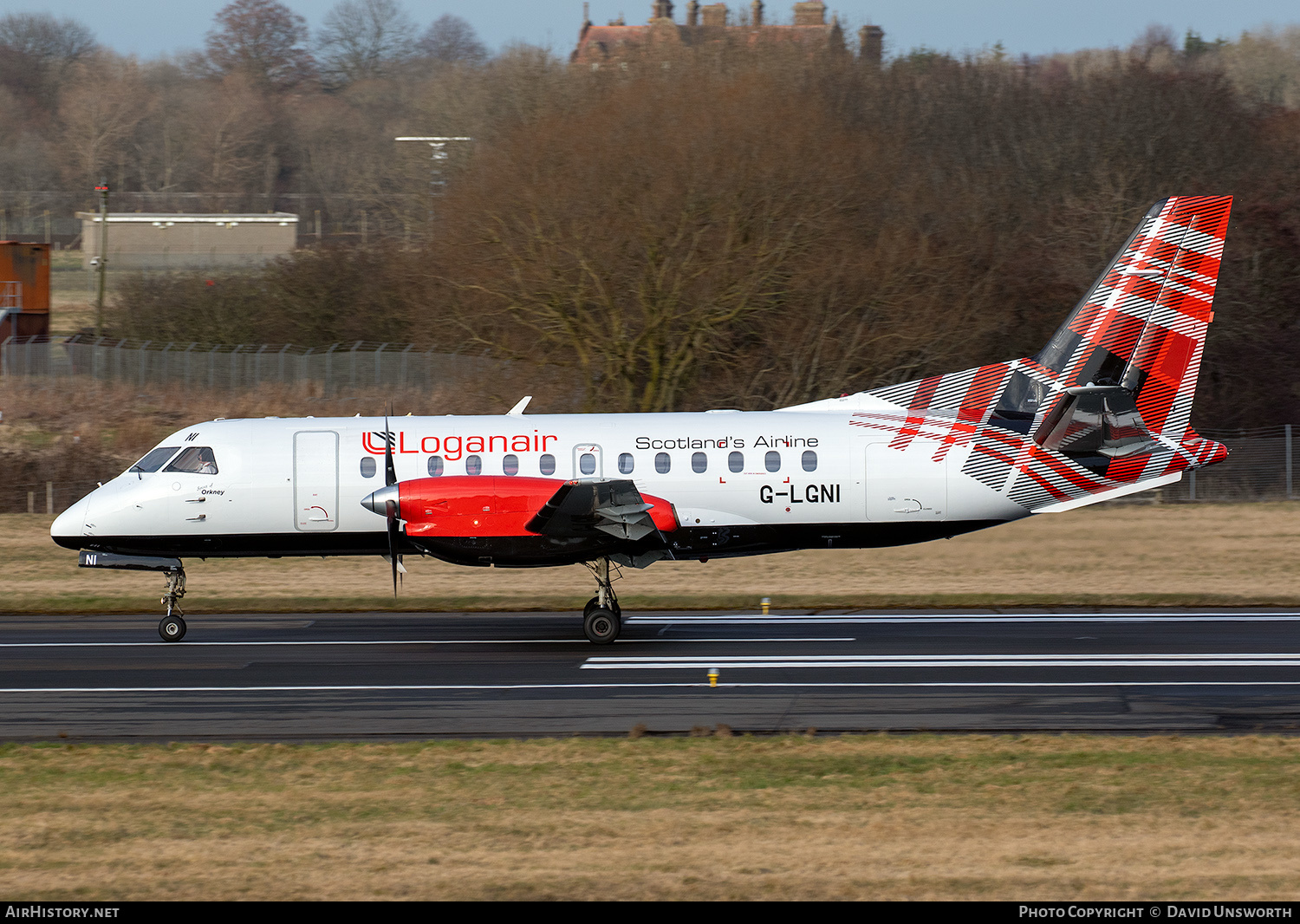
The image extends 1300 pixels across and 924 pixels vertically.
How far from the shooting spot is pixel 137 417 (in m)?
43.8

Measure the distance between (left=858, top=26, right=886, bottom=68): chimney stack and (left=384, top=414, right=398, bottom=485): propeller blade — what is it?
1546 inches

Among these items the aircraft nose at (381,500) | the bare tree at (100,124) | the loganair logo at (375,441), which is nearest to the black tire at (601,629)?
the aircraft nose at (381,500)

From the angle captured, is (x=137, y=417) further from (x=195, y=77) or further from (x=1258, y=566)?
(x=195, y=77)

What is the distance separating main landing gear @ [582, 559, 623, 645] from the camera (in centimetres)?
1920

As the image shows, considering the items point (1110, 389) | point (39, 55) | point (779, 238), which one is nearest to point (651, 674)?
point (1110, 389)

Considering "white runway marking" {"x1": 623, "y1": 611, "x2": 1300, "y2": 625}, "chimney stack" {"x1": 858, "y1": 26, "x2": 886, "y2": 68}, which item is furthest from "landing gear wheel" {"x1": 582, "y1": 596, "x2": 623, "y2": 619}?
"chimney stack" {"x1": 858, "y1": 26, "x2": 886, "y2": 68}

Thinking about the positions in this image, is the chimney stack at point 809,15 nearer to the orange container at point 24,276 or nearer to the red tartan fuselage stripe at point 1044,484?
the orange container at point 24,276

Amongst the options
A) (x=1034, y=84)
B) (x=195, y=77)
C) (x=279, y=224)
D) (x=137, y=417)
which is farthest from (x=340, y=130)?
(x=137, y=417)

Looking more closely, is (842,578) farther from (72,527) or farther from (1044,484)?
(72,527)

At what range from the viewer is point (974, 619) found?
840 inches

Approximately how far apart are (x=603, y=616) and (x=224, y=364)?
31459mm

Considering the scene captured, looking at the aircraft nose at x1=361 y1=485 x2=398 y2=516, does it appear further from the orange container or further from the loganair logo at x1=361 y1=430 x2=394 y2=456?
the orange container

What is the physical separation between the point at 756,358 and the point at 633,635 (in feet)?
59.4

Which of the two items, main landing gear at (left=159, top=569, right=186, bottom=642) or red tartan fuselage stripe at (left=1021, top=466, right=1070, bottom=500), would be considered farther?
red tartan fuselage stripe at (left=1021, top=466, right=1070, bottom=500)
